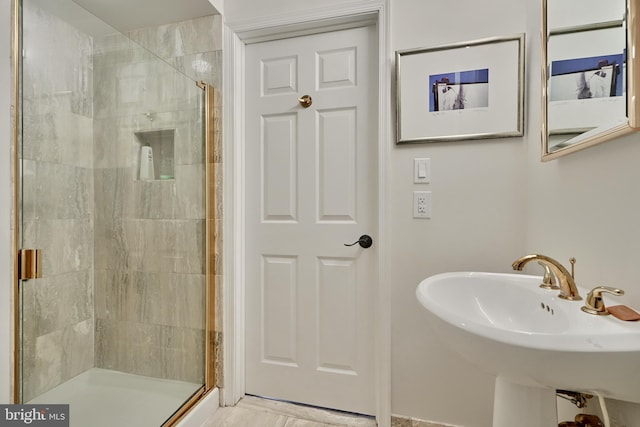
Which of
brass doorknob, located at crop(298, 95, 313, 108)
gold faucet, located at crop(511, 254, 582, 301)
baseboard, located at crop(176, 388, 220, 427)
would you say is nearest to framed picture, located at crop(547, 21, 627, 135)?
gold faucet, located at crop(511, 254, 582, 301)

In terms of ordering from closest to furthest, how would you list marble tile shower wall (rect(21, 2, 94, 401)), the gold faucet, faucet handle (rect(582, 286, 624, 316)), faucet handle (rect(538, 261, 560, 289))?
faucet handle (rect(582, 286, 624, 316)) < the gold faucet < faucet handle (rect(538, 261, 560, 289)) < marble tile shower wall (rect(21, 2, 94, 401))

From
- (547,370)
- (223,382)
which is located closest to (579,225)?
(547,370)

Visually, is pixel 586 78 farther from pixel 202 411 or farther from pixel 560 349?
pixel 202 411

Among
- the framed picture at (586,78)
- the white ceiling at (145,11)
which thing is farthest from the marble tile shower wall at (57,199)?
the framed picture at (586,78)

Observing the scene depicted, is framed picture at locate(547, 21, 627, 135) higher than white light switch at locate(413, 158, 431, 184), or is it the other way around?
framed picture at locate(547, 21, 627, 135)

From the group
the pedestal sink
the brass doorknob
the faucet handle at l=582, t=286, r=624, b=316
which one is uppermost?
the brass doorknob

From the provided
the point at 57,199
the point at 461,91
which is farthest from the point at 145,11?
the point at 461,91

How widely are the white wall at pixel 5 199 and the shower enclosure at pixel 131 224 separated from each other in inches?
18.7

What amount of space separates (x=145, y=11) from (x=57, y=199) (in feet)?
3.46

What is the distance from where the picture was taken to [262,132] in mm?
1709

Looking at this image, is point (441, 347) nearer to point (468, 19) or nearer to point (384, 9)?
point (468, 19)

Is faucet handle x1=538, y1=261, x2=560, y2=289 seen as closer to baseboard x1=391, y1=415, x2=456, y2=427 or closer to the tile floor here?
baseboard x1=391, y1=415, x2=456, y2=427

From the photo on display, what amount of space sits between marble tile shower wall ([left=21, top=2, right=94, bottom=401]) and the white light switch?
1487mm

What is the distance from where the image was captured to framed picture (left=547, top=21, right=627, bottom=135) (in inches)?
31.0
